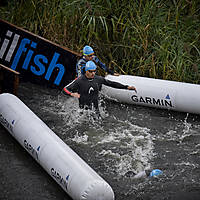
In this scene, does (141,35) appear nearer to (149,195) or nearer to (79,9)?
(79,9)

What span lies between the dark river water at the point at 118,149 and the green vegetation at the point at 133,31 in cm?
125

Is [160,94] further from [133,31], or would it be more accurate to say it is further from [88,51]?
[133,31]

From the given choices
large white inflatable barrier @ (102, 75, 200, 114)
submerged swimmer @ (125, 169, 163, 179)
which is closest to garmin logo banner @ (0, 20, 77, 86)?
large white inflatable barrier @ (102, 75, 200, 114)

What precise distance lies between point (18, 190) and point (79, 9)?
5.64 meters

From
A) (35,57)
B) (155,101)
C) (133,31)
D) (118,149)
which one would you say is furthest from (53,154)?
(133,31)

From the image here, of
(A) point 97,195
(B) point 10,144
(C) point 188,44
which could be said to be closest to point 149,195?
(A) point 97,195

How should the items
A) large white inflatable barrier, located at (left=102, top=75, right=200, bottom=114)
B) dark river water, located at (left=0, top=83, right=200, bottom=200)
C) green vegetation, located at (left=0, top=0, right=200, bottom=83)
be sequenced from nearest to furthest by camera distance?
1. dark river water, located at (left=0, top=83, right=200, bottom=200)
2. large white inflatable barrier, located at (left=102, top=75, right=200, bottom=114)
3. green vegetation, located at (left=0, top=0, right=200, bottom=83)

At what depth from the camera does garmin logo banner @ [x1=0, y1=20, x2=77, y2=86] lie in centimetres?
988

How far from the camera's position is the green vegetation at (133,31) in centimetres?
977

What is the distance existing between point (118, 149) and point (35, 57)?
12.7 feet

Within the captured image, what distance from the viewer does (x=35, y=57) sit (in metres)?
10.2

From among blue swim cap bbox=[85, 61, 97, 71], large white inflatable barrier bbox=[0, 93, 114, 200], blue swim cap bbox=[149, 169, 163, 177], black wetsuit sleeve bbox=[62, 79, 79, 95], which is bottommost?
blue swim cap bbox=[149, 169, 163, 177]

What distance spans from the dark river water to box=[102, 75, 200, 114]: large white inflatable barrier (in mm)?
191

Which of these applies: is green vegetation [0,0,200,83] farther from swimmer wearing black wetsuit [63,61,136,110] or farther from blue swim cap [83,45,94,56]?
swimmer wearing black wetsuit [63,61,136,110]
